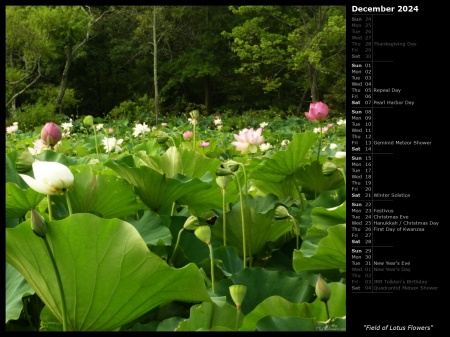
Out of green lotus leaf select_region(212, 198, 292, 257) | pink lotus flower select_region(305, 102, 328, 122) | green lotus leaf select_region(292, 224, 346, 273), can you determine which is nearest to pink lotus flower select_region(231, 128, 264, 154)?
pink lotus flower select_region(305, 102, 328, 122)

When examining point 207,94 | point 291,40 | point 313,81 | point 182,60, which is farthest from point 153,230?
point 207,94

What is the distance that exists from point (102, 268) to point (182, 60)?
14357 mm

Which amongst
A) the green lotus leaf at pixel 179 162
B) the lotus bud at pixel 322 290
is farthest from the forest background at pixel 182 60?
the lotus bud at pixel 322 290

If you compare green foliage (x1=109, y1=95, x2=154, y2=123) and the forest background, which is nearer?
the forest background

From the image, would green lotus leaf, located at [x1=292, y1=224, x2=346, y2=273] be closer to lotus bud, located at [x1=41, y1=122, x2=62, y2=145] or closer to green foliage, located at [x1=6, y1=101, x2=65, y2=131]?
lotus bud, located at [x1=41, y1=122, x2=62, y2=145]

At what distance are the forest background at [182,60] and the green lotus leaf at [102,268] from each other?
9788 mm

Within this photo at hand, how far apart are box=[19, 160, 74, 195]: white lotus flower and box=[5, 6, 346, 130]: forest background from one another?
9672 mm

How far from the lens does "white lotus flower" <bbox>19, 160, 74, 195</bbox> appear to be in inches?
22.9

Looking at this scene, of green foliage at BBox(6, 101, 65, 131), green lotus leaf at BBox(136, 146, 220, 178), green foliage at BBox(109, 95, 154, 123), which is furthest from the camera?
green foliage at BBox(109, 95, 154, 123)

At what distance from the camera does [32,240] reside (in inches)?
19.6
